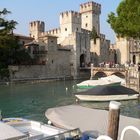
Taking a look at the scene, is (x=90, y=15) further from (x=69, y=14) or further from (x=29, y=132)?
(x=29, y=132)

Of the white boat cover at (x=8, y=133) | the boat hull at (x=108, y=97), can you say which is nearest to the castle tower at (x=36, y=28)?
the boat hull at (x=108, y=97)

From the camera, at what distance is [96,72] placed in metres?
48.1

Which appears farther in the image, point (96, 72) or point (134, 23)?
point (96, 72)

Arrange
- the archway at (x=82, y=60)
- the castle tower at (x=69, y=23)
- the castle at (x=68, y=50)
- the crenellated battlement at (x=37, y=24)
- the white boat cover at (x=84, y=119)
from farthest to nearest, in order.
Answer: the crenellated battlement at (x=37, y=24), the castle tower at (x=69, y=23), the archway at (x=82, y=60), the castle at (x=68, y=50), the white boat cover at (x=84, y=119)

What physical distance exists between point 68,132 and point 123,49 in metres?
57.4

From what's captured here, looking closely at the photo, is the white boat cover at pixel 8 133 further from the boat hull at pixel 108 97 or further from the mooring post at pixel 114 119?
the boat hull at pixel 108 97

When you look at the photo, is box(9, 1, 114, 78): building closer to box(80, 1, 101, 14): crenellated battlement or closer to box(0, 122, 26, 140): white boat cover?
box(80, 1, 101, 14): crenellated battlement

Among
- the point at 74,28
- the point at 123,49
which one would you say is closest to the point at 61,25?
the point at 74,28

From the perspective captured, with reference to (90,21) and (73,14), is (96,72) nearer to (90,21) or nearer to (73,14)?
(73,14)

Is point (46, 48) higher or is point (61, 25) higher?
point (61, 25)

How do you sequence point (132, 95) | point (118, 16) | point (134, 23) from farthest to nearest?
point (118, 16)
point (134, 23)
point (132, 95)

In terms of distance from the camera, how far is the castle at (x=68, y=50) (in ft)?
165

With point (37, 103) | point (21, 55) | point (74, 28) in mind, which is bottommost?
point (37, 103)

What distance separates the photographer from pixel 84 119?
31.0 feet
